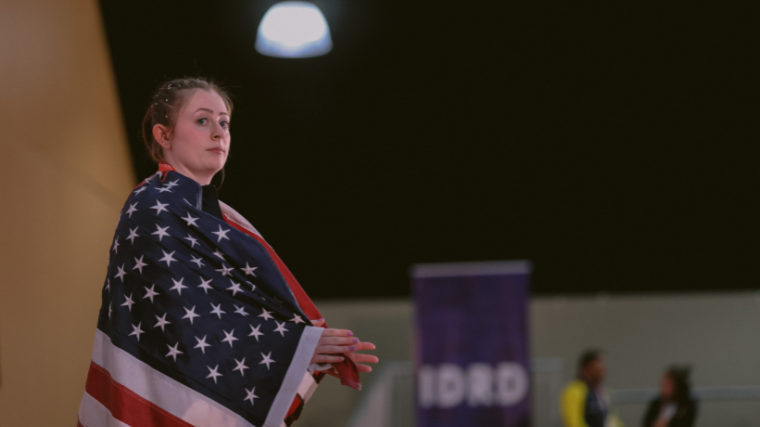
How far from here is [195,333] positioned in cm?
118

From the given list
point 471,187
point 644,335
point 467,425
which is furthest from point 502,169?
point 644,335

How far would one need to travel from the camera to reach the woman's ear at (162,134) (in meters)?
1.34

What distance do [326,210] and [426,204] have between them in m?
0.76

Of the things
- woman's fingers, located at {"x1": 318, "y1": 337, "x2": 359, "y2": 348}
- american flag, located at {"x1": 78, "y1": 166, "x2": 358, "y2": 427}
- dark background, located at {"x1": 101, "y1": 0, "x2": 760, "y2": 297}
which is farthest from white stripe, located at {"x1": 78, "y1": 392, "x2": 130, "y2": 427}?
dark background, located at {"x1": 101, "y1": 0, "x2": 760, "y2": 297}

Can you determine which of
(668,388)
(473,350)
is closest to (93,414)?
(473,350)

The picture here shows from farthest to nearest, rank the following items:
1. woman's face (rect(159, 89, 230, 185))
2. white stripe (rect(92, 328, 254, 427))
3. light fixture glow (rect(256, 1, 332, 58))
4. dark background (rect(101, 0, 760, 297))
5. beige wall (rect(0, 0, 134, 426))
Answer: dark background (rect(101, 0, 760, 297))
light fixture glow (rect(256, 1, 332, 58))
beige wall (rect(0, 0, 134, 426))
woman's face (rect(159, 89, 230, 185))
white stripe (rect(92, 328, 254, 427))

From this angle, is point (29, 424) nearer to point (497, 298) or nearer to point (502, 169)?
point (497, 298)

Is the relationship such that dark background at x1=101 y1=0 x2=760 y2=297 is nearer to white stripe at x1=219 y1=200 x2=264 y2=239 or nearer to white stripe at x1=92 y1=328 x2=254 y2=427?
white stripe at x1=219 y1=200 x2=264 y2=239

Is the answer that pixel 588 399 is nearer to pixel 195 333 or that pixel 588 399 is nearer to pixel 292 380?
pixel 292 380

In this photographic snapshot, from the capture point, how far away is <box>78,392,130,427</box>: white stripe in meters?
1.21

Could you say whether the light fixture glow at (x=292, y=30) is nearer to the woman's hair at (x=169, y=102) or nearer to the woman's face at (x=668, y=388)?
the woman's hair at (x=169, y=102)

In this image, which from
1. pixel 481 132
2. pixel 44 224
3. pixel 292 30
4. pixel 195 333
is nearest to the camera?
pixel 195 333

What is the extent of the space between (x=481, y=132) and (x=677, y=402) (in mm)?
2160

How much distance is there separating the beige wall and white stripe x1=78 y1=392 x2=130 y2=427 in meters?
0.72
